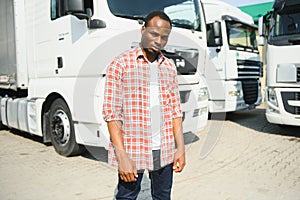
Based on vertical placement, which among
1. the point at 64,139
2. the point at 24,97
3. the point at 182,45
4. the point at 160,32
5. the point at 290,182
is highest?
the point at 182,45

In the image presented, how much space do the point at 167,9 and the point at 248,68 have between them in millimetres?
4619

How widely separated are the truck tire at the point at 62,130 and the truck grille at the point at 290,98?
4.11 metres

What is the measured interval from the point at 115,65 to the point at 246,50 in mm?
7138

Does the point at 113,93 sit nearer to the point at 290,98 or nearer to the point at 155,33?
the point at 155,33

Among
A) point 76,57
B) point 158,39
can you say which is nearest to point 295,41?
point 76,57

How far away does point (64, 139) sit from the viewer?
480 centimetres

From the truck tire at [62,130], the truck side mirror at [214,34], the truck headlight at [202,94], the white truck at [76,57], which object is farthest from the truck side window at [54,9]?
the truck side mirror at [214,34]

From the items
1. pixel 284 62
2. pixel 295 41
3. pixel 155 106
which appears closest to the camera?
pixel 155 106

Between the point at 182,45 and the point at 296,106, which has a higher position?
the point at 182,45

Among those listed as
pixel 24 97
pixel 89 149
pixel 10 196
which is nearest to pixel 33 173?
pixel 10 196

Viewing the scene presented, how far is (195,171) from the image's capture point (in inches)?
167

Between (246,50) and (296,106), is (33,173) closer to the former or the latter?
(296,106)

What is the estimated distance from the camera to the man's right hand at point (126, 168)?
1908mm

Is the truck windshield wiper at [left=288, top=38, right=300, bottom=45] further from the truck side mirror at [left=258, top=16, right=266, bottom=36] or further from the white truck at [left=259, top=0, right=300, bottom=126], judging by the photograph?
the truck side mirror at [left=258, top=16, right=266, bottom=36]
